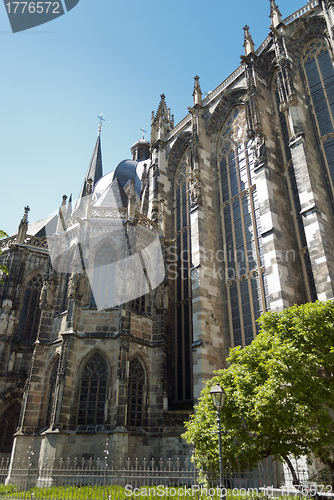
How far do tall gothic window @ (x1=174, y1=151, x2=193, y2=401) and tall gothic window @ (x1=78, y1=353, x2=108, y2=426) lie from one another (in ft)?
15.3

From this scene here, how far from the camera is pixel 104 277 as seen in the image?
1991 centimetres

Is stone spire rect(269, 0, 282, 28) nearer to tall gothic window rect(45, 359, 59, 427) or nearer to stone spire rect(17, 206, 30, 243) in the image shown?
stone spire rect(17, 206, 30, 243)

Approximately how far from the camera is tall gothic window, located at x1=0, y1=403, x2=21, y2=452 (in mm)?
20859

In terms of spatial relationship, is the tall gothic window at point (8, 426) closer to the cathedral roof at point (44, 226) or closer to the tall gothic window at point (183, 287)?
the tall gothic window at point (183, 287)

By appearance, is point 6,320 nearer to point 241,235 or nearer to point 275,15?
point 241,235

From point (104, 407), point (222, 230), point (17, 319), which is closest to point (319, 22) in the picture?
point (222, 230)

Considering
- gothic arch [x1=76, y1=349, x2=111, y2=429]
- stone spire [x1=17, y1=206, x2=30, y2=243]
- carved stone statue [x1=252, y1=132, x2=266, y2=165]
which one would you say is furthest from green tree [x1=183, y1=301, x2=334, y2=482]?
stone spire [x1=17, y1=206, x2=30, y2=243]

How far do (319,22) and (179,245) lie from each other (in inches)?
582

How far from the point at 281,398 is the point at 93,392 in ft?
32.7

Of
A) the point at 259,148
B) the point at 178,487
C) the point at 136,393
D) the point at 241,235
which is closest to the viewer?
the point at 178,487

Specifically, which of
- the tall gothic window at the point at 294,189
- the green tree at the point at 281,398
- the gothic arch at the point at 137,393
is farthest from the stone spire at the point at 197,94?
the green tree at the point at 281,398

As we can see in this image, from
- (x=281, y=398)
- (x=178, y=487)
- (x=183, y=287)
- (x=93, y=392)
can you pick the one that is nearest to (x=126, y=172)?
(x=183, y=287)

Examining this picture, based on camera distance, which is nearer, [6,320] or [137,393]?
[137,393]

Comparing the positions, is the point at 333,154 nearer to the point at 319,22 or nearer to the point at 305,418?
the point at 319,22
